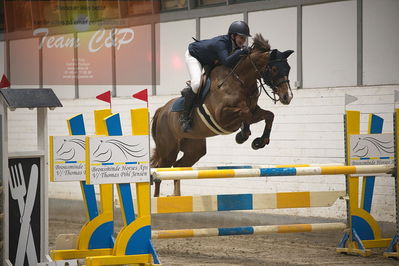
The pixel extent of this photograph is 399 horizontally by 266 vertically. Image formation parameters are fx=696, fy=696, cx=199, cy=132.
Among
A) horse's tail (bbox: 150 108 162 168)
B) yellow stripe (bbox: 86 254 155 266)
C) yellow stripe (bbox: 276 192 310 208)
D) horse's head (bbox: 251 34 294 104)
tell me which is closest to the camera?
yellow stripe (bbox: 86 254 155 266)

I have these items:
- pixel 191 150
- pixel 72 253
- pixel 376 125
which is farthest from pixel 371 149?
pixel 72 253

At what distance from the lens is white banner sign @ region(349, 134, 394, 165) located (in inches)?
206

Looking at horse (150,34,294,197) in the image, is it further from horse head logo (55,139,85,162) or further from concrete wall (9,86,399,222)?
concrete wall (9,86,399,222)

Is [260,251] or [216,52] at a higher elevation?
[216,52]

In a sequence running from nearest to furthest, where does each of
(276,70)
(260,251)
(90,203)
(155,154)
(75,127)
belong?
(75,127), (90,203), (276,70), (260,251), (155,154)

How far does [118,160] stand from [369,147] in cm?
209

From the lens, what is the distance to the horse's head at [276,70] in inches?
198

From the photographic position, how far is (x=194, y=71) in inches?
224

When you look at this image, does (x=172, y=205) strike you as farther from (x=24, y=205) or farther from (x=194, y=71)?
(x=194, y=71)

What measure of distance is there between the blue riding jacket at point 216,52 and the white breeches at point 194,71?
7 centimetres

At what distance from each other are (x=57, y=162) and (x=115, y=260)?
818 mm

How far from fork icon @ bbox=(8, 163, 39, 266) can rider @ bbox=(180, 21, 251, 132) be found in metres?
1.82

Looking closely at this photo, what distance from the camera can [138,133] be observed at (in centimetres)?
419

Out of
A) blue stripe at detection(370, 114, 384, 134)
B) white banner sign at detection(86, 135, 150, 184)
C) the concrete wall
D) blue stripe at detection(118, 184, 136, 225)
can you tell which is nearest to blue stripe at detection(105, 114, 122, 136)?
white banner sign at detection(86, 135, 150, 184)
